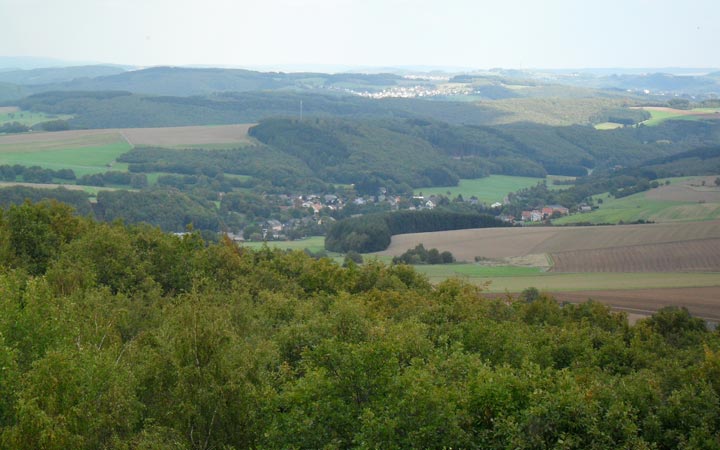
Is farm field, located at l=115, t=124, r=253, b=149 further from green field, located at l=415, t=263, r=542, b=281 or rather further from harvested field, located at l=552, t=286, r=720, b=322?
harvested field, located at l=552, t=286, r=720, b=322

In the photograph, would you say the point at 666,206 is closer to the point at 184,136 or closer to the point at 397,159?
the point at 397,159

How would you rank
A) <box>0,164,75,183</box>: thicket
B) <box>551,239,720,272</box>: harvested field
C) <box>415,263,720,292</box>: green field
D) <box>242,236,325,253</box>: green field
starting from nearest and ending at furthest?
1. <box>415,263,720,292</box>: green field
2. <box>551,239,720,272</box>: harvested field
3. <box>242,236,325,253</box>: green field
4. <box>0,164,75,183</box>: thicket

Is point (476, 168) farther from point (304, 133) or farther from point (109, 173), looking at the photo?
point (109, 173)

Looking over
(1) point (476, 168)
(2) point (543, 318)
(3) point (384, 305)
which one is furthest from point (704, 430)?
(1) point (476, 168)

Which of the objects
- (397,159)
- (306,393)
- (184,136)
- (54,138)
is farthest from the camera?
(397,159)

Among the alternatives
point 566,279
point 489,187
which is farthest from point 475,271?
point 489,187

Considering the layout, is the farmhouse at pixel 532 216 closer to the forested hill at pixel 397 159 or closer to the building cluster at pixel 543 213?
the building cluster at pixel 543 213

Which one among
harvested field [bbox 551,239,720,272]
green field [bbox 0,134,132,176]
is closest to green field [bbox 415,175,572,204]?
green field [bbox 0,134,132,176]
